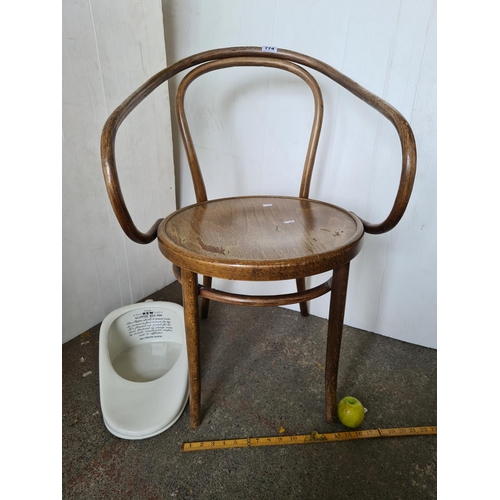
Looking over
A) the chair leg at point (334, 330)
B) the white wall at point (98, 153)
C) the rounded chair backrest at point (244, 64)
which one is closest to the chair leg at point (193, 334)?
the chair leg at point (334, 330)

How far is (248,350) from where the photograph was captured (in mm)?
1135

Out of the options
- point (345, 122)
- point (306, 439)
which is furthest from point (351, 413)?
point (345, 122)

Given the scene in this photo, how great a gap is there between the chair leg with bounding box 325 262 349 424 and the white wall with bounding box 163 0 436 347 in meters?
0.43

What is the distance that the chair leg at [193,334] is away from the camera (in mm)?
706

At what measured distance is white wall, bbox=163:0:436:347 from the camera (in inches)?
38.0

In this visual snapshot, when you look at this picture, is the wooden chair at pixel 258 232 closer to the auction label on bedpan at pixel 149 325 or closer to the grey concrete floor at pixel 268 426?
the grey concrete floor at pixel 268 426

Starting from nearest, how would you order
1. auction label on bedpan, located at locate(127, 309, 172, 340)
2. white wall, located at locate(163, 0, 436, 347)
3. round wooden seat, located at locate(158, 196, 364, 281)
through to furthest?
round wooden seat, located at locate(158, 196, 364, 281) → white wall, located at locate(163, 0, 436, 347) → auction label on bedpan, located at locate(127, 309, 172, 340)

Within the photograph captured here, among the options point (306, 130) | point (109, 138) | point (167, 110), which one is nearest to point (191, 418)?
point (109, 138)

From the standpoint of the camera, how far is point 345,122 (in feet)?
3.52

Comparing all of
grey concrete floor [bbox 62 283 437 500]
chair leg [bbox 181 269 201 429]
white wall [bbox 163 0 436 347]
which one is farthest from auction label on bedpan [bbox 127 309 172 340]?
white wall [bbox 163 0 436 347]

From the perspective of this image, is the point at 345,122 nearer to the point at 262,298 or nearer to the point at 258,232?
the point at 258,232

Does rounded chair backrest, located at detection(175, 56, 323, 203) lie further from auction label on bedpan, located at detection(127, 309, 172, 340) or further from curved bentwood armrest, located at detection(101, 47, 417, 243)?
auction label on bedpan, located at detection(127, 309, 172, 340)

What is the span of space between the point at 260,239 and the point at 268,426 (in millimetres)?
478

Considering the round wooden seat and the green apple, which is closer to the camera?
the round wooden seat
